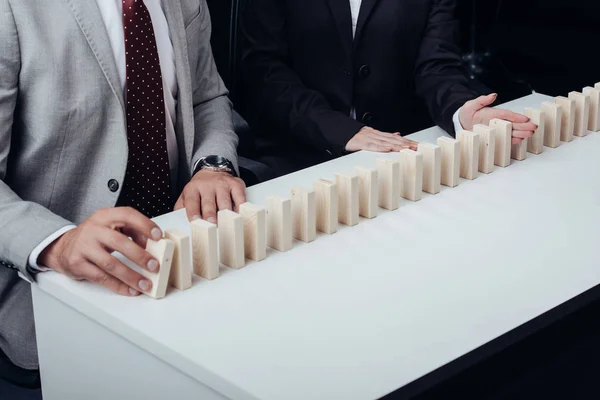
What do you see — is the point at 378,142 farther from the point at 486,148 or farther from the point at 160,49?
the point at 160,49

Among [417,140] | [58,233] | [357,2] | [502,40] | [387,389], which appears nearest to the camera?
[387,389]

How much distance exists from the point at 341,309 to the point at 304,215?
27 centimetres

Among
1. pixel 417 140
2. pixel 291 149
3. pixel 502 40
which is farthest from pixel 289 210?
pixel 502 40

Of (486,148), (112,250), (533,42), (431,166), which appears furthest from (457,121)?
(533,42)

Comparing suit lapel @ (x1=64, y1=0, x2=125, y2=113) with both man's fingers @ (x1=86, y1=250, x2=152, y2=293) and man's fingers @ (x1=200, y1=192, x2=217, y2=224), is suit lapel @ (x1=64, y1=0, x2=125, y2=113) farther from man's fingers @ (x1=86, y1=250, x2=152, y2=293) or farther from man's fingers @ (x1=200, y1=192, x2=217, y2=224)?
man's fingers @ (x1=86, y1=250, x2=152, y2=293)

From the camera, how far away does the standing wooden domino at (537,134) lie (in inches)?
78.2

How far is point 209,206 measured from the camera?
1.67 metres

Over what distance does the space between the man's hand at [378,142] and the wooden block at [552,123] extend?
0.31m

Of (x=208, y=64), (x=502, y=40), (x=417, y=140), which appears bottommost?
(x=502, y=40)

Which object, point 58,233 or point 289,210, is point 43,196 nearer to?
point 58,233

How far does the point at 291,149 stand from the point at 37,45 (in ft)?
3.67

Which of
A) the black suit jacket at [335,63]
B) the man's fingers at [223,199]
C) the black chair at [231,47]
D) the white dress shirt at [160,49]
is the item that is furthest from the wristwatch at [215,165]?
the black chair at [231,47]

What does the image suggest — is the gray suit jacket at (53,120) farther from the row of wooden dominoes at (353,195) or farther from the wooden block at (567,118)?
the wooden block at (567,118)

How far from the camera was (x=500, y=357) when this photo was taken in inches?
48.2
